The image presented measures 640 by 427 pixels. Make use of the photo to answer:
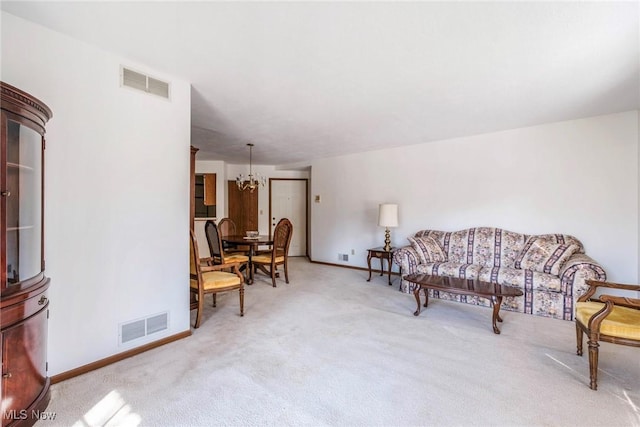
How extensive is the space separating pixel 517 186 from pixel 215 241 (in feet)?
14.5

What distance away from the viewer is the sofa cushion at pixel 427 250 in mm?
4441

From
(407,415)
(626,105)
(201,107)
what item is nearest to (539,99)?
(626,105)

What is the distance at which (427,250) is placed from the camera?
450 centimetres

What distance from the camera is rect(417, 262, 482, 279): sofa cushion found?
399cm

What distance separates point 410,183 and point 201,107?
3.64m

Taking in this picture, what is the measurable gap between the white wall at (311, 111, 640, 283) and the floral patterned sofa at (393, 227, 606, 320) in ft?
1.00

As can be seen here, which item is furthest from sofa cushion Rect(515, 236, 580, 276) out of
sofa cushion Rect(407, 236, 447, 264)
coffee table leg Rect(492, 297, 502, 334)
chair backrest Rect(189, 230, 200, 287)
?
chair backrest Rect(189, 230, 200, 287)

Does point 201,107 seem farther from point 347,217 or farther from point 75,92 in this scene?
point 347,217

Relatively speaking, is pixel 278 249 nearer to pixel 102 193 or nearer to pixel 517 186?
pixel 102 193

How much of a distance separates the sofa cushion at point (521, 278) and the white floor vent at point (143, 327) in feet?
12.0

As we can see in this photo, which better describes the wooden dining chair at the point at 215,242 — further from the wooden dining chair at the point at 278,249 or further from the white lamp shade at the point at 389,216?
the white lamp shade at the point at 389,216

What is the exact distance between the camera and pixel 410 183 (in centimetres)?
545

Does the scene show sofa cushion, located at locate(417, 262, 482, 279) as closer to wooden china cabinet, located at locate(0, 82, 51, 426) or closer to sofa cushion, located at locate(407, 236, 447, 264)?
sofa cushion, located at locate(407, 236, 447, 264)

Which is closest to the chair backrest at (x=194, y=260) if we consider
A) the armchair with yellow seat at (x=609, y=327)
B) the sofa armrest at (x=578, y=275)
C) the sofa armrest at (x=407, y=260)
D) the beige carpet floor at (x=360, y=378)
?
the beige carpet floor at (x=360, y=378)
